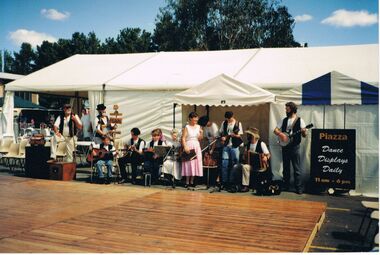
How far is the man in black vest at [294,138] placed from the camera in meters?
7.38

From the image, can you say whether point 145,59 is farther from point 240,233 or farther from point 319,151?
point 240,233

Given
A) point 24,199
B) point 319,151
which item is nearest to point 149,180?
point 24,199

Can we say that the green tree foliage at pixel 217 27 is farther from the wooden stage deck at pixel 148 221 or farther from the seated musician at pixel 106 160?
the wooden stage deck at pixel 148 221

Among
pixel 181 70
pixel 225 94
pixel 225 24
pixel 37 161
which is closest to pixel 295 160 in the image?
pixel 225 94

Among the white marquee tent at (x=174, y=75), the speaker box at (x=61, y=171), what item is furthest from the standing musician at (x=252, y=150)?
the speaker box at (x=61, y=171)

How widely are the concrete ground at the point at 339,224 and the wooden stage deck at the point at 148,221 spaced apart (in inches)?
6.1

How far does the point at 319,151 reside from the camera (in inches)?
289

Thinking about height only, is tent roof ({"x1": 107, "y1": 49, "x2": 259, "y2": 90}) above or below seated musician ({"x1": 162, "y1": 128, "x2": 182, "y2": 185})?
above

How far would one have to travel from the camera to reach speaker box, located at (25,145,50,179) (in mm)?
8531

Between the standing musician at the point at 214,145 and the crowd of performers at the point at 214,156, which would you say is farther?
the standing musician at the point at 214,145

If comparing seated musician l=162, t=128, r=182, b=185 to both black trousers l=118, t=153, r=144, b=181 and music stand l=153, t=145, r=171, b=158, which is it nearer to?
music stand l=153, t=145, r=171, b=158

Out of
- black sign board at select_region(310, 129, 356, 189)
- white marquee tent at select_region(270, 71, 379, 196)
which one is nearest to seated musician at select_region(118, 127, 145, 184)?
white marquee tent at select_region(270, 71, 379, 196)

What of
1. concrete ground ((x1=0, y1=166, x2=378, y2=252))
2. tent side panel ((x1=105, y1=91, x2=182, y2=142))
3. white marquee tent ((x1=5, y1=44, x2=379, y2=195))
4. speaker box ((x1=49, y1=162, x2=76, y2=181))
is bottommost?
concrete ground ((x1=0, y1=166, x2=378, y2=252))

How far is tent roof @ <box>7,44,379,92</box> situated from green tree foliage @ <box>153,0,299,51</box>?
18.3 metres
